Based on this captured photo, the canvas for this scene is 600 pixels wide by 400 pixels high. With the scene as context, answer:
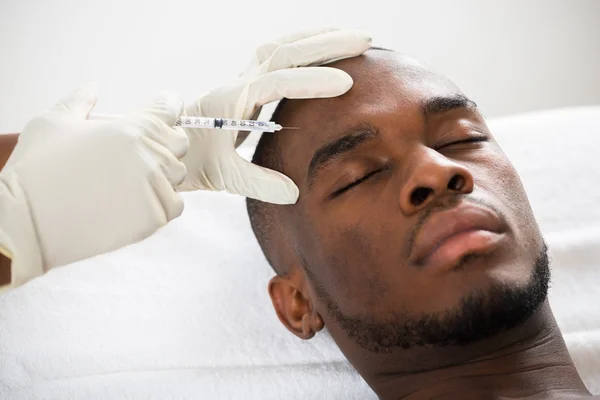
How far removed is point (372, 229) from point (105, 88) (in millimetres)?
1160

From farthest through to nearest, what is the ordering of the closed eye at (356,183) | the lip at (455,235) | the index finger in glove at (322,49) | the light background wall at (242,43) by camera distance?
the light background wall at (242,43) < the index finger in glove at (322,49) < the closed eye at (356,183) < the lip at (455,235)

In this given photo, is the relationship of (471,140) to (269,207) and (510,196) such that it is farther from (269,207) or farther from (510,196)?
(269,207)

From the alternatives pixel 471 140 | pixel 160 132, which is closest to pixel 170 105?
pixel 160 132

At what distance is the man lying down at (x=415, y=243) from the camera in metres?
1.00

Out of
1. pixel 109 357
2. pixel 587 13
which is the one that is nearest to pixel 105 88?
pixel 109 357

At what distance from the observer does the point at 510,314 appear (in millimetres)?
992

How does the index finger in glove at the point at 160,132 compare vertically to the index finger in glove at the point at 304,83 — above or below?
below

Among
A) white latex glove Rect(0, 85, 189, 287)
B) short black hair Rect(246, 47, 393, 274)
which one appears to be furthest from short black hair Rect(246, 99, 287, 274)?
white latex glove Rect(0, 85, 189, 287)

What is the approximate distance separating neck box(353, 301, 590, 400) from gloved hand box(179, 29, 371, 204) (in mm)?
387

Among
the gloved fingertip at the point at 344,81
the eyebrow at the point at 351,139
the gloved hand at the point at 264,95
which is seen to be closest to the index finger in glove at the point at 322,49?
the gloved hand at the point at 264,95

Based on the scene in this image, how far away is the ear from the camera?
1290 millimetres

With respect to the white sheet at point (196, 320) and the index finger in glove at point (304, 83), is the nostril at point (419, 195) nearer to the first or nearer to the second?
the index finger in glove at point (304, 83)

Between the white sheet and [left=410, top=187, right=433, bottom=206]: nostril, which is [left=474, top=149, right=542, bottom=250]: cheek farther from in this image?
the white sheet

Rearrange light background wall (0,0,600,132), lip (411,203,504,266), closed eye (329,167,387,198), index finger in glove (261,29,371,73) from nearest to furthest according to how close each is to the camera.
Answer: lip (411,203,504,266)
closed eye (329,167,387,198)
index finger in glove (261,29,371,73)
light background wall (0,0,600,132)
